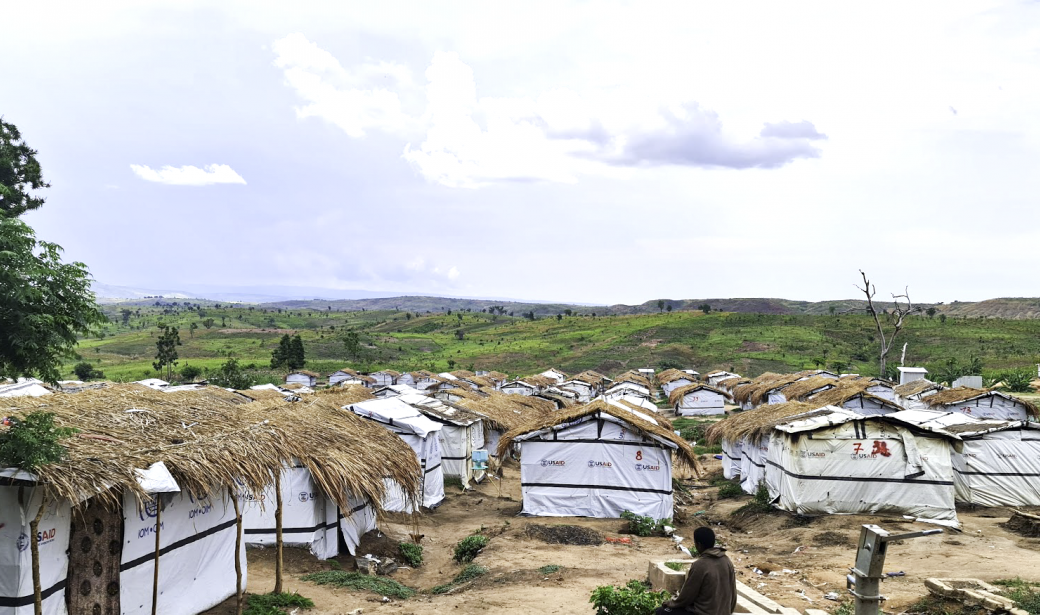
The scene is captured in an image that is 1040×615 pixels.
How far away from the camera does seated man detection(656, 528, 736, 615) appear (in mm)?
7797

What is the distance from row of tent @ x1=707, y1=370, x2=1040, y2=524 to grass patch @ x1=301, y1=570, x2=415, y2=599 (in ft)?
37.2

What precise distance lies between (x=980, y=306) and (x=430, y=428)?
17055cm

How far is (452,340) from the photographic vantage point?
130 metres

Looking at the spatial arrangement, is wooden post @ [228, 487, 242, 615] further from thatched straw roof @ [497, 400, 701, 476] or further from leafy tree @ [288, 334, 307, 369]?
leafy tree @ [288, 334, 307, 369]

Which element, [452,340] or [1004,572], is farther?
[452,340]

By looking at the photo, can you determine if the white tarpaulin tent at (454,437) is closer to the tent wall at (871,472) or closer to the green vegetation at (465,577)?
the green vegetation at (465,577)

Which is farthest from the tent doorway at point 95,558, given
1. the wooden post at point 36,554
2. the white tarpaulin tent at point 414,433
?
the white tarpaulin tent at point 414,433

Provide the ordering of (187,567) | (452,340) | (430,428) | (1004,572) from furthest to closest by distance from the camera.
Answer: (452,340)
(430,428)
(1004,572)
(187,567)

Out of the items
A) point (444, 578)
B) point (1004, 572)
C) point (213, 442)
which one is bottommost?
point (444, 578)

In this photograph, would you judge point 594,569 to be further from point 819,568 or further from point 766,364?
point 766,364

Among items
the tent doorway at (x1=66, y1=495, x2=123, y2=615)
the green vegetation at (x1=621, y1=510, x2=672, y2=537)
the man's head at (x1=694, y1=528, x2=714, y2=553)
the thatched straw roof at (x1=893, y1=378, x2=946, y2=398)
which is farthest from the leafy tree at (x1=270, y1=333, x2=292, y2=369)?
the man's head at (x1=694, y1=528, x2=714, y2=553)

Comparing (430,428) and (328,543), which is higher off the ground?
(430,428)

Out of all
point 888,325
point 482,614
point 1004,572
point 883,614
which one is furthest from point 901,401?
point 888,325

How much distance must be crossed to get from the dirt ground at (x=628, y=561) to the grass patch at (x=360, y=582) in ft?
0.95
